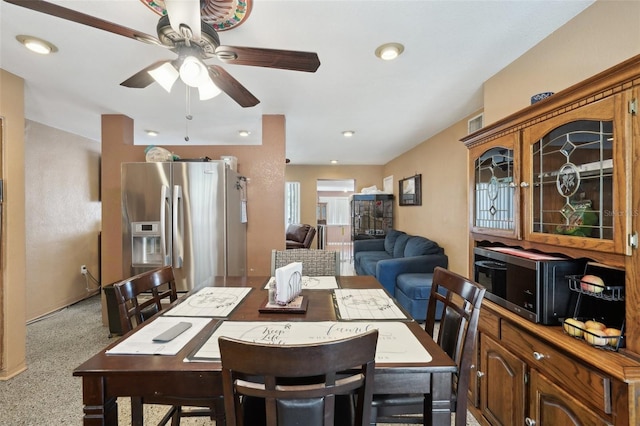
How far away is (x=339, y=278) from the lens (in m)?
2.00

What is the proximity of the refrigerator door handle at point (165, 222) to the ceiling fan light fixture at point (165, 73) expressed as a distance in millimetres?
1334

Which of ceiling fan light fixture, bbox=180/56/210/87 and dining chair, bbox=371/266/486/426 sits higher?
ceiling fan light fixture, bbox=180/56/210/87

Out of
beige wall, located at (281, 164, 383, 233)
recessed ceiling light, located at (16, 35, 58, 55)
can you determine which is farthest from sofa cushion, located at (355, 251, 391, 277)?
recessed ceiling light, located at (16, 35, 58, 55)

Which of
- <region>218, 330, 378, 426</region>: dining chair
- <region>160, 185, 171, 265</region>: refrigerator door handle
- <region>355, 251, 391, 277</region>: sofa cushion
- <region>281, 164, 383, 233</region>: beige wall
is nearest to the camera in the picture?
<region>218, 330, 378, 426</region>: dining chair

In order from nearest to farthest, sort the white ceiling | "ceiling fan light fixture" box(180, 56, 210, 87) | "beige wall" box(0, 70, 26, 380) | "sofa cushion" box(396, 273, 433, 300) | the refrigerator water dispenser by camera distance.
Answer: "ceiling fan light fixture" box(180, 56, 210, 87)
the white ceiling
"beige wall" box(0, 70, 26, 380)
the refrigerator water dispenser
"sofa cushion" box(396, 273, 433, 300)

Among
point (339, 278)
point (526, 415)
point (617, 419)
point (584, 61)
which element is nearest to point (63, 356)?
point (339, 278)

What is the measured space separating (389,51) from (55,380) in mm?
3461

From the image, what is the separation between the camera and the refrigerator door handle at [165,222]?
259cm

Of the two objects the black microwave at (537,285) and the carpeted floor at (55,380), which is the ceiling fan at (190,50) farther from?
the carpeted floor at (55,380)

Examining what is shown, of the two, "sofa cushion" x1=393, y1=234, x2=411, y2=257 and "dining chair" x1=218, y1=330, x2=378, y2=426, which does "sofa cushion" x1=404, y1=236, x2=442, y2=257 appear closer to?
"sofa cushion" x1=393, y1=234, x2=411, y2=257

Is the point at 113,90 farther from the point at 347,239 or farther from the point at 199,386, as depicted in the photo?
the point at 347,239

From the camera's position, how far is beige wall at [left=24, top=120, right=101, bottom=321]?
3.27m

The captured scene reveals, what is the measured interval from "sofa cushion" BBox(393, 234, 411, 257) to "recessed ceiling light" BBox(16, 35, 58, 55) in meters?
4.42

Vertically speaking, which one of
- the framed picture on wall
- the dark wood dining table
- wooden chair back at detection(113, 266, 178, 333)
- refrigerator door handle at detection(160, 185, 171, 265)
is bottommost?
the dark wood dining table
